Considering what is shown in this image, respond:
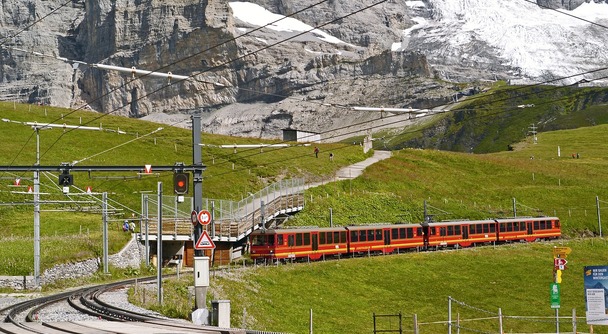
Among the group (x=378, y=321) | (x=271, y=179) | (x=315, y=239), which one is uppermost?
(x=271, y=179)

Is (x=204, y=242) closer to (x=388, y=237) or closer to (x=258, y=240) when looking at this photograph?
(x=258, y=240)

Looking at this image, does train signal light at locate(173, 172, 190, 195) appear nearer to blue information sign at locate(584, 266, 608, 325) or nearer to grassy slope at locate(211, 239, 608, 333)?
grassy slope at locate(211, 239, 608, 333)

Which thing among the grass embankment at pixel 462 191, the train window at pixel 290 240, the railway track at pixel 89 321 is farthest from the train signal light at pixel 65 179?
the grass embankment at pixel 462 191

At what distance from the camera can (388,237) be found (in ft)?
231

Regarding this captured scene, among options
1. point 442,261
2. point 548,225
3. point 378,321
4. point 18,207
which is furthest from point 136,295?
point 548,225

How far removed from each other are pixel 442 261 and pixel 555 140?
133 m

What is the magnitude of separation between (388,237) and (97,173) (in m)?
35.5

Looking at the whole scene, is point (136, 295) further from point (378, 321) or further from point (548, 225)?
point (548, 225)

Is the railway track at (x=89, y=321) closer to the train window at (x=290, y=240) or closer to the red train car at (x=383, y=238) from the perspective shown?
the train window at (x=290, y=240)

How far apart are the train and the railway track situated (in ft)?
72.8

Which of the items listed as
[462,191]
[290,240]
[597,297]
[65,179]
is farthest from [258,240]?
[462,191]

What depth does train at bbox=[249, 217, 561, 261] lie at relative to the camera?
206 feet

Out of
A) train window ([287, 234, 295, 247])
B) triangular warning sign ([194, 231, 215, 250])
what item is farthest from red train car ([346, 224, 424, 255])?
triangular warning sign ([194, 231, 215, 250])

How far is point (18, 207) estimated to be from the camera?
81.2 m
